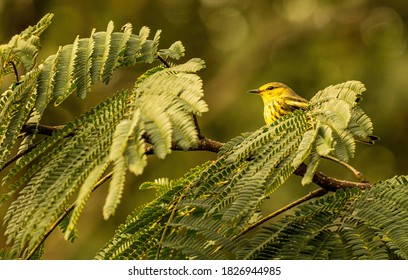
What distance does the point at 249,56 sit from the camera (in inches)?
308

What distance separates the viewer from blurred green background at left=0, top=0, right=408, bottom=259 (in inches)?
246

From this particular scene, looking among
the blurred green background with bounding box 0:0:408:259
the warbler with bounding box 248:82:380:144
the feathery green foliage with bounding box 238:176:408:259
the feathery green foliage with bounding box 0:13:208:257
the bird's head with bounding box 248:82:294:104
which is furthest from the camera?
the blurred green background with bounding box 0:0:408:259

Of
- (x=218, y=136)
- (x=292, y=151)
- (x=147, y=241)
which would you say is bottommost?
(x=147, y=241)

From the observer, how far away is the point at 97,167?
1.15 meters

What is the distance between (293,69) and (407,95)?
1.06 metres

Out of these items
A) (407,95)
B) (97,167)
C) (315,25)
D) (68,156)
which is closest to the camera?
(97,167)

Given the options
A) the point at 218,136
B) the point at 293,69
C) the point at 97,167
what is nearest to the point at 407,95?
the point at 293,69

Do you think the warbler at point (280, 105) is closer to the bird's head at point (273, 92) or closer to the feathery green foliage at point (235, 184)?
the bird's head at point (273, 92)

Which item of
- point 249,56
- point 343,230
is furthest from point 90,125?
point 249,56

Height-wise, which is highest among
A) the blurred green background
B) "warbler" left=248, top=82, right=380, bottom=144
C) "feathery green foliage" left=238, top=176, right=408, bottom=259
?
the blurred green background

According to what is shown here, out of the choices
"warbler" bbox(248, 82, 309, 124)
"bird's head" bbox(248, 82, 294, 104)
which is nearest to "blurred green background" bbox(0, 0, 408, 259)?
"bird's head" bbox(248, 82, 294, 104)

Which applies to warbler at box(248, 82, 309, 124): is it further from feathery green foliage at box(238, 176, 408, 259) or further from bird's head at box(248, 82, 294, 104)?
feathery green foliage at box(238, 176, 408, 259)

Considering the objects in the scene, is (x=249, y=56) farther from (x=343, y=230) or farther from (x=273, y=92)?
(x=343, y=230)

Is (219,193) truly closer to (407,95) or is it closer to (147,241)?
(147,241)
